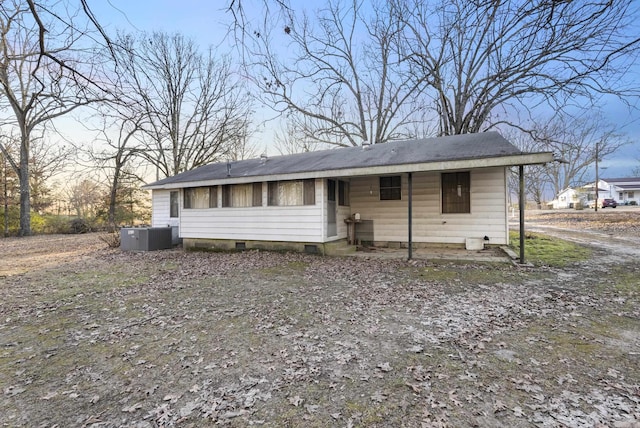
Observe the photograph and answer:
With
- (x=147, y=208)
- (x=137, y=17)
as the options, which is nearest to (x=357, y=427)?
(x=137, y=17)

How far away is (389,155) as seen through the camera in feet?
31.5

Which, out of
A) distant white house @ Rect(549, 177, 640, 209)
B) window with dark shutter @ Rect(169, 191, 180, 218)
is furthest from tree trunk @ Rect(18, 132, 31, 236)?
distant white house @ Rect(549, 177, 640, 209)

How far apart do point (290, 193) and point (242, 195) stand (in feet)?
6.34

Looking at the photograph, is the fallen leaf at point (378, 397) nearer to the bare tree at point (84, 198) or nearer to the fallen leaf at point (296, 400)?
the fallen leaf at point (296, 400)

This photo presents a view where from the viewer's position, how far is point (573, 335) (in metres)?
3.58

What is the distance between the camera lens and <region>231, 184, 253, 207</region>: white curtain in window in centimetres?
1061

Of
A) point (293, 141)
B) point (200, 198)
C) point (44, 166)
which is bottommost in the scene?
point (200, 198)

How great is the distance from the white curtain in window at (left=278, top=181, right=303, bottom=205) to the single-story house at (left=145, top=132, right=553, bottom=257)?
0.11ft

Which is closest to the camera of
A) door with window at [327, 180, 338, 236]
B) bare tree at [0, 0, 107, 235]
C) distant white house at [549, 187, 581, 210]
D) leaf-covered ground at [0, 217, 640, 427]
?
leaf-covered ground at [0, 217, 640, 427]

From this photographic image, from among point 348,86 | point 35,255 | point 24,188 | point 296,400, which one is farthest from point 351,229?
point 24,188

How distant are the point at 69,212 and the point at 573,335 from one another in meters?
31.3

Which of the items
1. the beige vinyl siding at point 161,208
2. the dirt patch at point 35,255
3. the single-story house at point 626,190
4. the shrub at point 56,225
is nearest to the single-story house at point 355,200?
the beige vinyl siding at point 161,208

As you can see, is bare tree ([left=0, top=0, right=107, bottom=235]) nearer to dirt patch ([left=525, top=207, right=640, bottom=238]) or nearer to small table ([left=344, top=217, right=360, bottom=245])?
small table ([left=344, top=217, right=360, bottom=245])

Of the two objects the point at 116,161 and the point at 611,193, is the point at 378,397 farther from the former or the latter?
the point at 611,193
